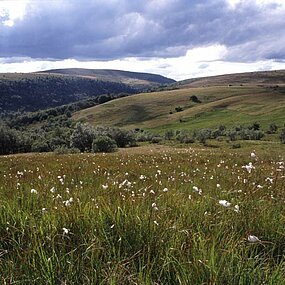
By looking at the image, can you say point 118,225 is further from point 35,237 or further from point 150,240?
point 35,237

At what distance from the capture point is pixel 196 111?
6275 inches

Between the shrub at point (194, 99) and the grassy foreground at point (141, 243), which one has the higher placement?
the grassy foreground at point (141, 243)

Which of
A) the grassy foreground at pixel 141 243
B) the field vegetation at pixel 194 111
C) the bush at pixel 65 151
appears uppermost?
the grassy foreground at pixel 141 243

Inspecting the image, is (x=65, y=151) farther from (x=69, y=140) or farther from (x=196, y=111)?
(x=196, y=111)

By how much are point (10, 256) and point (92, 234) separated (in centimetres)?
89

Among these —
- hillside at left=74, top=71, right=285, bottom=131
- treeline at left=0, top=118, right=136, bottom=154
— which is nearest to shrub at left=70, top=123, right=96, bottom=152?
treeline at left=0, top=118, right=136, bottom=154

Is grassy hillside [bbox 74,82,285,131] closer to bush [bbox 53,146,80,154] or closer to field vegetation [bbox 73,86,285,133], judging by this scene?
field vegetation [bbox 73,86,285,133]

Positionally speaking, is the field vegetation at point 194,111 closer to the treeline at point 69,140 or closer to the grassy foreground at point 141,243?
the treeline at point 69,140

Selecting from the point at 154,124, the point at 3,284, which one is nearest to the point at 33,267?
the point at 3,284

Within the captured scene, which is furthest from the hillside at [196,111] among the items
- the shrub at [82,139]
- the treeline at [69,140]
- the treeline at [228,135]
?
the shrub at [82,139]

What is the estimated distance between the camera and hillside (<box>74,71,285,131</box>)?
135 metres

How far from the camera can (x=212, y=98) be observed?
188500mm

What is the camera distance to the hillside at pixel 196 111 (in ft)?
443

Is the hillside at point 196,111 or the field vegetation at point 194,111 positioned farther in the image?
the hillside at point 196,111
